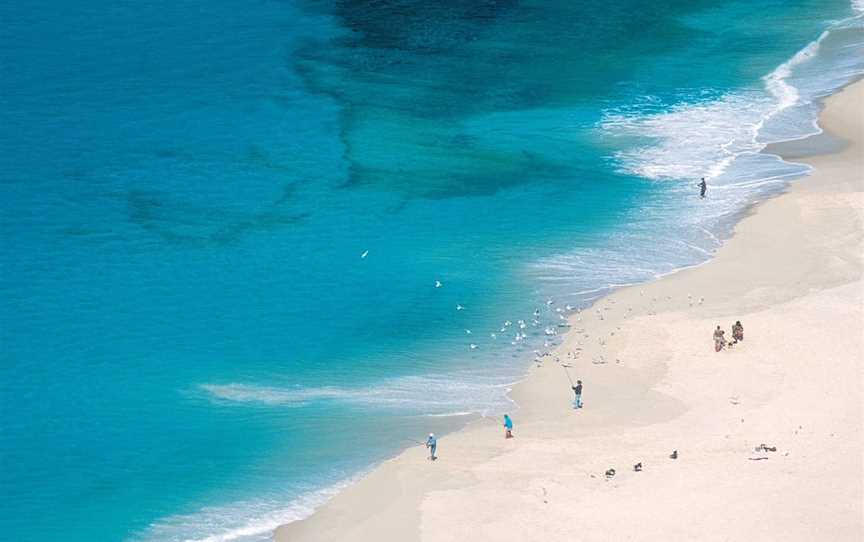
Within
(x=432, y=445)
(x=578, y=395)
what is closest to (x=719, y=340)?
(x=578, y=395)

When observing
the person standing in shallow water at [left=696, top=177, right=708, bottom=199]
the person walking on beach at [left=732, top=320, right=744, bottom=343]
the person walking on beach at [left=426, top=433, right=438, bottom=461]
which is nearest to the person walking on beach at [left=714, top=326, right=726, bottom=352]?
the person walking on beach at [left=732, top=320, right=744, bottom=343]

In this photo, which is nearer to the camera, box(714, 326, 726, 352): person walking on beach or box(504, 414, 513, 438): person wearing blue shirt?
box(504, 414, 513, 438): person wearing blue shirt

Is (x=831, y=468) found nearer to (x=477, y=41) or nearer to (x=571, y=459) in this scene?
(x=571, y=459)

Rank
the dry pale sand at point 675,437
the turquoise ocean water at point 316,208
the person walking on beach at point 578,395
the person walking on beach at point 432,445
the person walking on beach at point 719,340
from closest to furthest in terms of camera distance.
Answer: the dry pale sand at point 675,437 < the person walking on beach at point 432,445 < the turquoise ocean water at point 316,208 < the person walking on beach at point 578,395 < the person walking on beach at point 719,340

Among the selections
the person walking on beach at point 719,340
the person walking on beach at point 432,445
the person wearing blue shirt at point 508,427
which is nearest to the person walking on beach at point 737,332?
the person walking on beach at point 719,340

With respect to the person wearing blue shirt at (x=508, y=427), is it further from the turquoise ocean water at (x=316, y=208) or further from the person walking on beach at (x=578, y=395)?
the person walking on beach at (x=578, y=395)

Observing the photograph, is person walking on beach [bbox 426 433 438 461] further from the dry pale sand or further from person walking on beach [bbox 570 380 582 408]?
person walking on beach [bbox 570 380 582 408]

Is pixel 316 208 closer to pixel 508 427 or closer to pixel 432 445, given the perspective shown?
pixel 508 427
